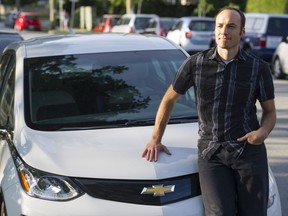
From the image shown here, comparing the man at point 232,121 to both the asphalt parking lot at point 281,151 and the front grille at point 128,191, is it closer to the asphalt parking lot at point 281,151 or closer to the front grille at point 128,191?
the front grille at point 128,191

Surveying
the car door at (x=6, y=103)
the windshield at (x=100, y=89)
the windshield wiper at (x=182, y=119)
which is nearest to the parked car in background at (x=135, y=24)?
the car door at (x=6, y=103)

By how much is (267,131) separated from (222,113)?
279 millimetres

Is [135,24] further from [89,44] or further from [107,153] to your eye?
[107,153]

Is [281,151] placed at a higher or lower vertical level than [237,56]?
lower

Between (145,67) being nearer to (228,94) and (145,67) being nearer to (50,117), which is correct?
(50,117)

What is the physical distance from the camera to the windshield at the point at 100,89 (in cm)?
420

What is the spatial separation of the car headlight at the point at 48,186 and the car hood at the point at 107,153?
0.04 m

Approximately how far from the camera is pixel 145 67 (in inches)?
185

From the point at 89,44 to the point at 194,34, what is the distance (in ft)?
60.5

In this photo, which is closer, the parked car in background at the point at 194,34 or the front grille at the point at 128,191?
the front grille at the point at 128,191

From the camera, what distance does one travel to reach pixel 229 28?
10.3ft

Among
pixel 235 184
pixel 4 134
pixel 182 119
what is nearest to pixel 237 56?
pixel 235 184

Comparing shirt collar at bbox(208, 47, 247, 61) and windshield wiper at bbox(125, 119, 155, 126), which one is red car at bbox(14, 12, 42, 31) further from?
shirt collar at bbox(208, 47, 247, 61)

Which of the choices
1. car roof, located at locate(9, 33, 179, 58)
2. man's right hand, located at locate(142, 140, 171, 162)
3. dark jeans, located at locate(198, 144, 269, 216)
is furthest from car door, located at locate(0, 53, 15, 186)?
dark jeans, located at locate(198, 144, 269, 216)
